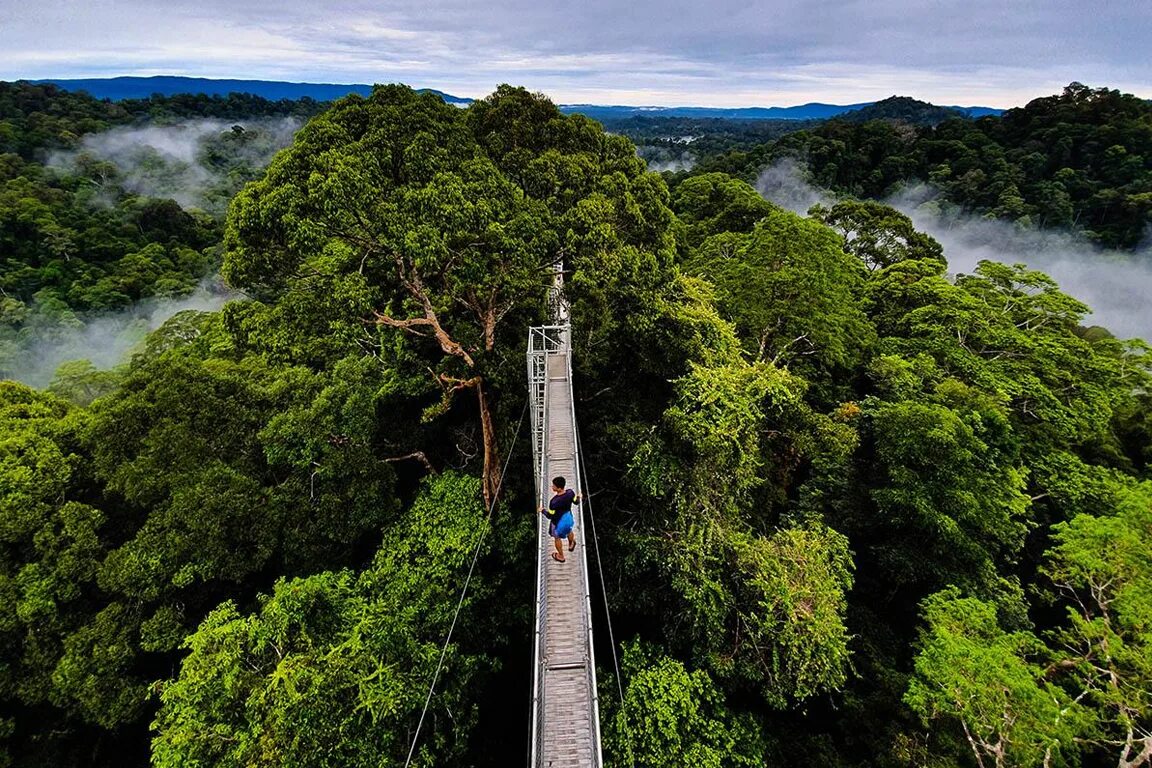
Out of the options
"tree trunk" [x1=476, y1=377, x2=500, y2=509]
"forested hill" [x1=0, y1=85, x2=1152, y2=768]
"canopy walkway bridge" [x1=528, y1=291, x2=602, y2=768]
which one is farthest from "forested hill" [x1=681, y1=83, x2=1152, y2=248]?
"tree trunk" [x1=476, y1=377, x2=500, y2=509]

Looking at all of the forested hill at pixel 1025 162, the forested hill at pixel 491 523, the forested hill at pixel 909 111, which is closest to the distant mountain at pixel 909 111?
the forested hill at pixel 909 111

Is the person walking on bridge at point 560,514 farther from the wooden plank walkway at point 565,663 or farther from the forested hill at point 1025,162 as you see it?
the forested hill at point 1025,162

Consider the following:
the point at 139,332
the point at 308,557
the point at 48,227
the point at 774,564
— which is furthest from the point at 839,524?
the point at 48,227

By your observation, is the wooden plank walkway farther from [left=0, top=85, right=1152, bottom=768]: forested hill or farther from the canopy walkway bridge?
[left=0, top=85, right=1152, bottom=768]: forested hill

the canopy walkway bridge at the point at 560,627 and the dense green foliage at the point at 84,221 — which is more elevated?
the dense green foliage at the point at 84,221

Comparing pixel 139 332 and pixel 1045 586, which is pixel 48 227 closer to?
pixel 139 332

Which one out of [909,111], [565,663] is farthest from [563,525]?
[909,111]

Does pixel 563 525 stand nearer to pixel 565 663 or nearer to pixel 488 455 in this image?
pixel 565 663
